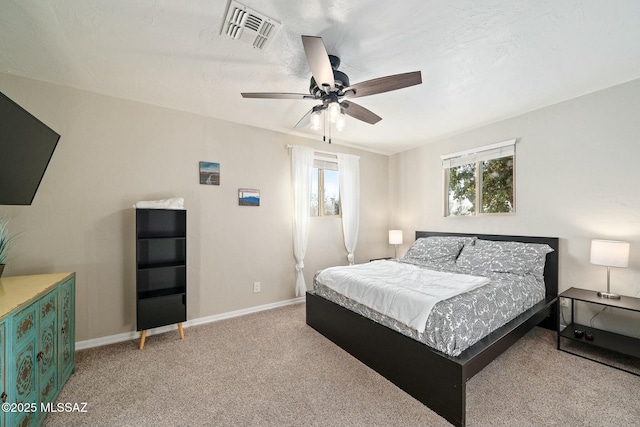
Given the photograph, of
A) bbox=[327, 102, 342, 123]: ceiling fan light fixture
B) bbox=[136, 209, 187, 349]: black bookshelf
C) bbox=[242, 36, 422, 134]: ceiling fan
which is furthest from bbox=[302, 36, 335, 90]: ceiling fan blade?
bbox=[136, 209, 187, 349]: black bookshelf

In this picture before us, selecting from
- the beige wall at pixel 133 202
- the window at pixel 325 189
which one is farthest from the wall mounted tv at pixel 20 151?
the window at pixel 325 189

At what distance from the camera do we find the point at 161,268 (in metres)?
2.62

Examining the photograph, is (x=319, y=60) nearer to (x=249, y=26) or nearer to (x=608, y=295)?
(x=249, y=26)

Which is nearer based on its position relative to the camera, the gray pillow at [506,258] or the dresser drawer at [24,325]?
the dresser drawer at [24,325]

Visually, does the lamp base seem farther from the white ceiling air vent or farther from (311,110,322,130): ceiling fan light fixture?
the white ceiling air vent

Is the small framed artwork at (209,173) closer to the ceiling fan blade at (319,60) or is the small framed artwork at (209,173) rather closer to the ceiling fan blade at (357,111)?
the ceiling fan blade at (357,111)

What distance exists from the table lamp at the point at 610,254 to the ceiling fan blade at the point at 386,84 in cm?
237

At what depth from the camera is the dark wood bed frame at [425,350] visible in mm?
1570

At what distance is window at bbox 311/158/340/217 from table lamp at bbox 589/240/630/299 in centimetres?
299

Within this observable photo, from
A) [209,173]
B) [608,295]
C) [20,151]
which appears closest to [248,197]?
[209,173]

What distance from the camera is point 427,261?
11.4 feet

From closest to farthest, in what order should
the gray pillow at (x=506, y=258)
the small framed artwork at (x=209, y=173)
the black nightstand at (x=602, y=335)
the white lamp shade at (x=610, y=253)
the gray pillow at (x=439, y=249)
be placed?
the black nightstand at (x=602, y=335), the white lamp shade at (x=610, y=253), the gray pillow at (x=506, y=258), the small framed artwork at (x=209, y=173), the gray pillow at (x=439, y=249)

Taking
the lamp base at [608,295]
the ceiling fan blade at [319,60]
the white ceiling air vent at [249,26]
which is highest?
the white ceiling air vent at [249,26]

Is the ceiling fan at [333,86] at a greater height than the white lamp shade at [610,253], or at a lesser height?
greater
